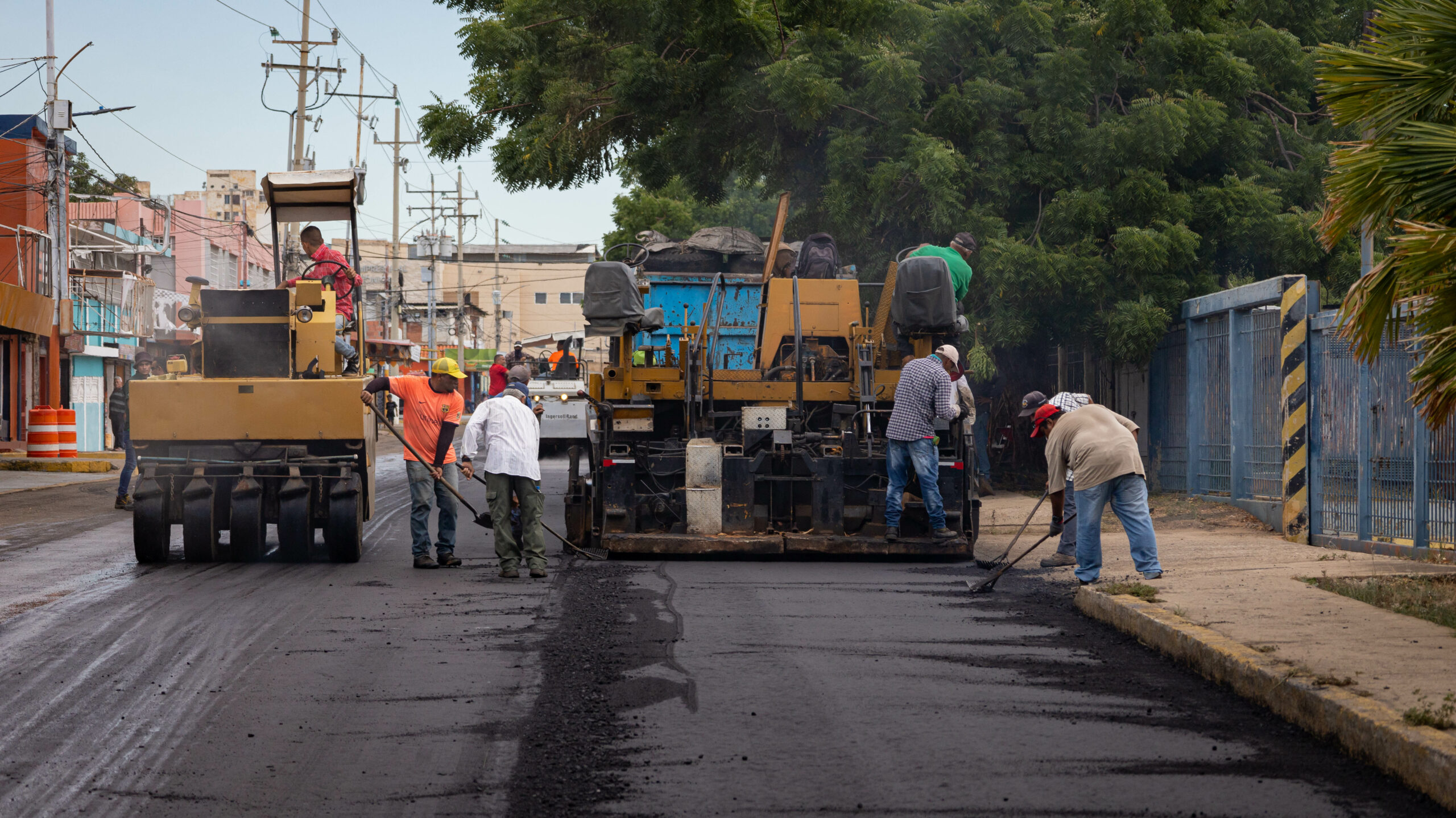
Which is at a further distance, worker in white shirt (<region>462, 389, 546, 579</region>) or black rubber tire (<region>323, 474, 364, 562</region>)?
black rubber tire (<region>323, 474, 364, 562</region>)

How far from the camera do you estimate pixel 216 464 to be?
442 inches

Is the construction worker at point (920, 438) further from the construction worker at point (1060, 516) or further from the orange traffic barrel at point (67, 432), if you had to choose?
the orange traffic barrel at point (67, 432)

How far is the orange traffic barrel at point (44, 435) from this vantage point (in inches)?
981

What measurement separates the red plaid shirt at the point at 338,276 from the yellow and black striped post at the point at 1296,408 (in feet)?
27.6

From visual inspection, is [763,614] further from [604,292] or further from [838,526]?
[604,292]

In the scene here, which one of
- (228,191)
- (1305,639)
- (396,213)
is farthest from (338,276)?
(228,191)

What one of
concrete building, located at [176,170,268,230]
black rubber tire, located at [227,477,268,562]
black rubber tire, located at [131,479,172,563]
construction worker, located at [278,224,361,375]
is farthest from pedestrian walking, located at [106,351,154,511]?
concrete building, located at [176,170,268,230]

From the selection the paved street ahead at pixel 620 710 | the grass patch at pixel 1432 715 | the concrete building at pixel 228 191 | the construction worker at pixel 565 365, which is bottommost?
the paved street ahead at pixel 620 710

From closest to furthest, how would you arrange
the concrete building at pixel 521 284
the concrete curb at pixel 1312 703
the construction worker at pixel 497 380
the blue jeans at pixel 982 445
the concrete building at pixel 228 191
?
1. the concrete curb at pixel 1312 703
2. the construction worker at pixel 497 380
3. the blue jeans at pixel 982 445
4. the concrete building at pixel 521 284
5. the concrete building at pixel 228 191

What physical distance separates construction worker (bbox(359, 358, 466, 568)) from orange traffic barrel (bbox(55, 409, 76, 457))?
1709cm

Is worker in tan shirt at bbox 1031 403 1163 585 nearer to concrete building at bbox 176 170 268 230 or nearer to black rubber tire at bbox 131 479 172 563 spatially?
black rubber tire at bbox 131 479 172 563

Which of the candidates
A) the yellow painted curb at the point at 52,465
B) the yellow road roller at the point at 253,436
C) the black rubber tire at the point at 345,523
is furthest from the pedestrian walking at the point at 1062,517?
the yellow painted curb at the point at 52,465

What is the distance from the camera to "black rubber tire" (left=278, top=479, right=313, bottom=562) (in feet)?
37.0

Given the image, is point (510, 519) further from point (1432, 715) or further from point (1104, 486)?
point (1432, 715)
